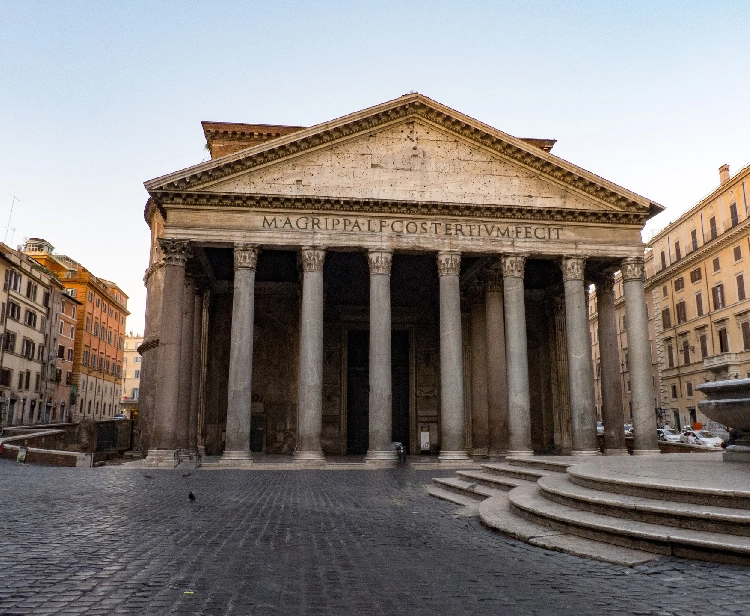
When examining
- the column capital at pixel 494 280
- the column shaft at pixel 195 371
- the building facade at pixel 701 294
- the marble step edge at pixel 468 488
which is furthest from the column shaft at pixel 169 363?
the building facade at pixel 701 294

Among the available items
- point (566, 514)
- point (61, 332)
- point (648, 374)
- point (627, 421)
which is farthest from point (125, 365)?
point (566, 514)

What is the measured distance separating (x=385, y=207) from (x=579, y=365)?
8213mm

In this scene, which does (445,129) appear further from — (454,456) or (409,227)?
(454,456)

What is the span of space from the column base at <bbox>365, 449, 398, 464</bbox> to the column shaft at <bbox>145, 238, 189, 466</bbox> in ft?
19.6

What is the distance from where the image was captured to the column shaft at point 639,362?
20.2 m

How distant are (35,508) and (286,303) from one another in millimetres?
17339

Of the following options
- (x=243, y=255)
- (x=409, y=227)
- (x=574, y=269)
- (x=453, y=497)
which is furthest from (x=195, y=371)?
(x=453, y=497)

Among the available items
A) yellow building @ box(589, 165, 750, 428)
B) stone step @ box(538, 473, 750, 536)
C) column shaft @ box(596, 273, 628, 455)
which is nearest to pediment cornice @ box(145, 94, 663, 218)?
column shaft @ box(596, 273, 628, 455)

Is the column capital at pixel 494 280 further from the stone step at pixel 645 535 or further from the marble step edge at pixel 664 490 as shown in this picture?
the stone step at pixel 645 535

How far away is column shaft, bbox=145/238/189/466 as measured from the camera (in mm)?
18750

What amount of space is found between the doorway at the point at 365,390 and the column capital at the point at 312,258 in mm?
7967

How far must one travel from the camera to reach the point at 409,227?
20438 mm

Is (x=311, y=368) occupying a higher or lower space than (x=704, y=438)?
higher

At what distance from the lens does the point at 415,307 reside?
2734 cm
